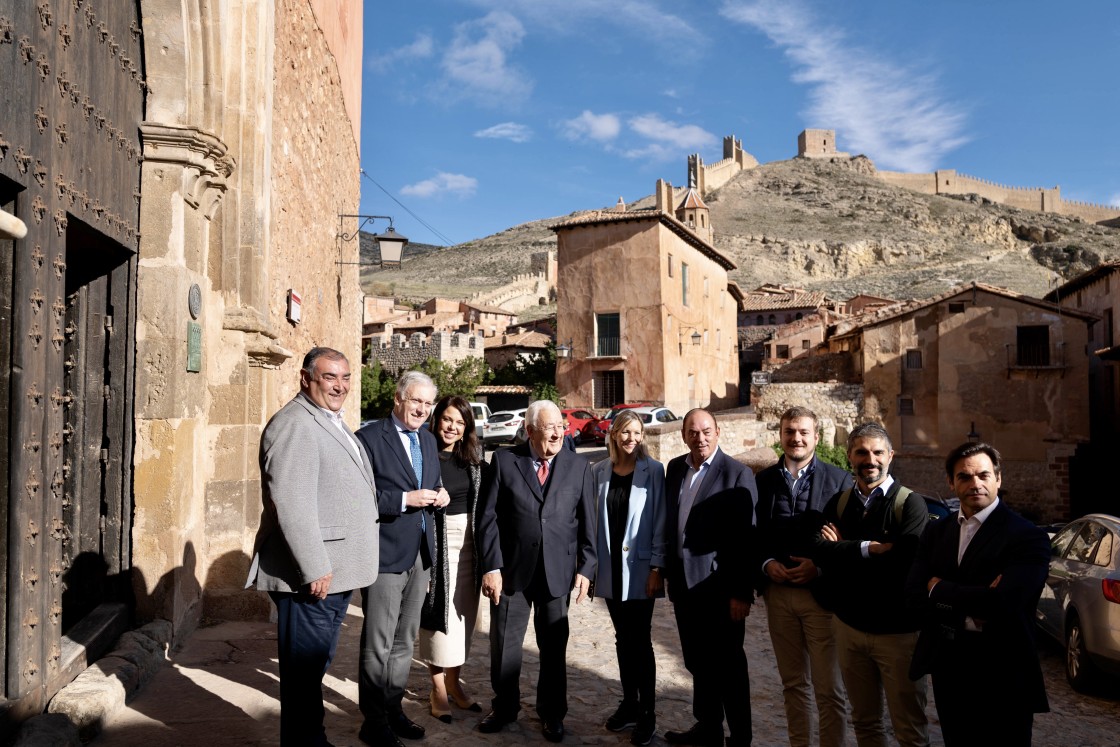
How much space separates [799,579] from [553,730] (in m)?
1.47

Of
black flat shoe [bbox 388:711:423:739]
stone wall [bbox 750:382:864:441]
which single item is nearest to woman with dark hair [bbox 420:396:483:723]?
black flat shoe [bbox 388:711:423:739]

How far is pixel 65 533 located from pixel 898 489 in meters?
4.16

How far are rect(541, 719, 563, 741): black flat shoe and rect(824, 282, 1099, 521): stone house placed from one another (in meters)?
22.8

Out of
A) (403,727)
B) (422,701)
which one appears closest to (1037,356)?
(422,701)

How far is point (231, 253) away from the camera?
5309 millimetres

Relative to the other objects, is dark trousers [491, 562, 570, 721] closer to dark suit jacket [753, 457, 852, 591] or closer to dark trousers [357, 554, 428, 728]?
dark trousers [357, 554, 428, 728]

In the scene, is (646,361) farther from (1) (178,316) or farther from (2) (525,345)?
(1) (178,316)

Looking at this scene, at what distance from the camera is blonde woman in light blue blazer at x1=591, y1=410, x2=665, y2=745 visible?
407 cm

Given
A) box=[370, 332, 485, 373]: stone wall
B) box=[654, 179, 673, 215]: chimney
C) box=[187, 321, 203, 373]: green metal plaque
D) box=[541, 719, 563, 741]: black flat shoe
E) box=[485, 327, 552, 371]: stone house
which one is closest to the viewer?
box=[541, 719, 563, 741]: black flat shoe

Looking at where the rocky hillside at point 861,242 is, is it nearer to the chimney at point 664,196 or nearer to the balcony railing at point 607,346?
the chimney at point 664,196

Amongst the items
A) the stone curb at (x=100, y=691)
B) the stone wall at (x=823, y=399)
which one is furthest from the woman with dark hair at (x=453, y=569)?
the stone wall at (x=823, y=399)

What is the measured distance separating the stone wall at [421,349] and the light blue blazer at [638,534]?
31.4m

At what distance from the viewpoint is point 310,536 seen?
10.5 ft

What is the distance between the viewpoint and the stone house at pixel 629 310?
28.9 meters
